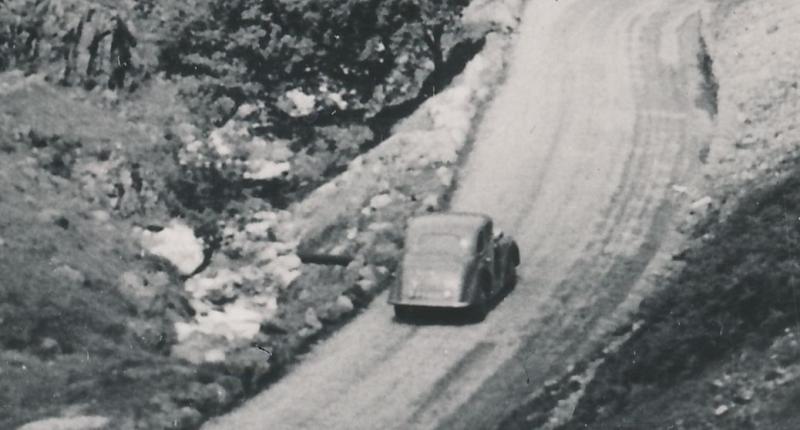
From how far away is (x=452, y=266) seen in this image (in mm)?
18016

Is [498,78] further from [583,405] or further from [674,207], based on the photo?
[583,405]

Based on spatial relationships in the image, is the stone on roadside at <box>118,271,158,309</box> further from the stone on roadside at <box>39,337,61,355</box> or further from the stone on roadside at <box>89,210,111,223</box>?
the stone on roadside at <box>39,337,61,355</box>

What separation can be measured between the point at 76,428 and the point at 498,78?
19.5m

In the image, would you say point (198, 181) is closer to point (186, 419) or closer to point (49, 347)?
point (49, 347)

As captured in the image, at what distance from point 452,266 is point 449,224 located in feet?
3.80

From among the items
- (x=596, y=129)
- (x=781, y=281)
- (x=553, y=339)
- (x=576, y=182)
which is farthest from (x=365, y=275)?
(x=596, y=129)

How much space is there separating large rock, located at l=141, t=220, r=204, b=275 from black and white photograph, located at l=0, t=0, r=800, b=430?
8 cm

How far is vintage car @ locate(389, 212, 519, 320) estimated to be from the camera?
701 inches

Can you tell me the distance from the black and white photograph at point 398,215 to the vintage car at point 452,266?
0.17 feet

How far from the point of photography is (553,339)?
17359 millimetres

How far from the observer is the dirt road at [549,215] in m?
15.8

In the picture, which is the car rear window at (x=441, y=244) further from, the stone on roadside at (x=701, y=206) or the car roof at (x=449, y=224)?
the stone on roadside at (x=701, y=206)

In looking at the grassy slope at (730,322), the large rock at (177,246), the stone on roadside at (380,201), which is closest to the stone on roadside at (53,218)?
the large rock at (177,246)

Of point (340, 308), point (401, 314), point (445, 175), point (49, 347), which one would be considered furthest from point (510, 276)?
point (49, 347)
